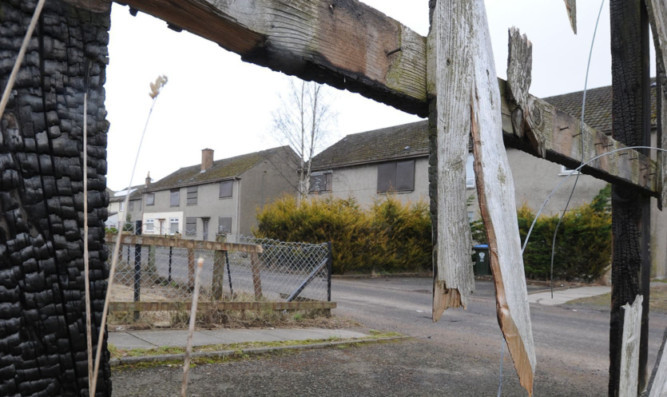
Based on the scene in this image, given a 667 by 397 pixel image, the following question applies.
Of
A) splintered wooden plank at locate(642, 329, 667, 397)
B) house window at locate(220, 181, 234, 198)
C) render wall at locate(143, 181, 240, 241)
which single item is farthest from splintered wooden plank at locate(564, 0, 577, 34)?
house window at locate(220, 181, 234, 198)

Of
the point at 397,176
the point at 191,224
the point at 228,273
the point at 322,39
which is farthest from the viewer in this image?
the point at 191,224

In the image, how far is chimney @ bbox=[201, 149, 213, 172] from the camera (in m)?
38.5

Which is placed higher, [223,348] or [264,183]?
[264,183]

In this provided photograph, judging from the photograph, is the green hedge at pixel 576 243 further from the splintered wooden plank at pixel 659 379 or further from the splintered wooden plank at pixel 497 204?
the splintered wooden plank at pixel 497 204

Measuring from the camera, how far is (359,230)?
1842cm

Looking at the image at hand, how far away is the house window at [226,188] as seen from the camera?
1263 inches

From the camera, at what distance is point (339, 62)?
1.25m

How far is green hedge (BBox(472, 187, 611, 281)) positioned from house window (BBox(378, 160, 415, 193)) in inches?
314

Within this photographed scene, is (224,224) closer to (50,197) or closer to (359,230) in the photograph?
(359,230)

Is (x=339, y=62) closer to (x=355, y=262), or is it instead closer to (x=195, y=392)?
(x=195, y=392)

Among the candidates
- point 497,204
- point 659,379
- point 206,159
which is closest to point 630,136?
point 659,379

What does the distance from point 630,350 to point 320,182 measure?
89.6 ft

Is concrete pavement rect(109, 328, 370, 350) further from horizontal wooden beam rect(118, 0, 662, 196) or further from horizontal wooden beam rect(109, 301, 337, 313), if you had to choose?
horizontal wooden beam rect(118, 0, 662, 196)

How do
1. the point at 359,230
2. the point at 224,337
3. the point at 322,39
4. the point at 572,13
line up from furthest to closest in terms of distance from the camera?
the point at 359,230, the point at 224,337, the point at 572,13, the point at 322,39
